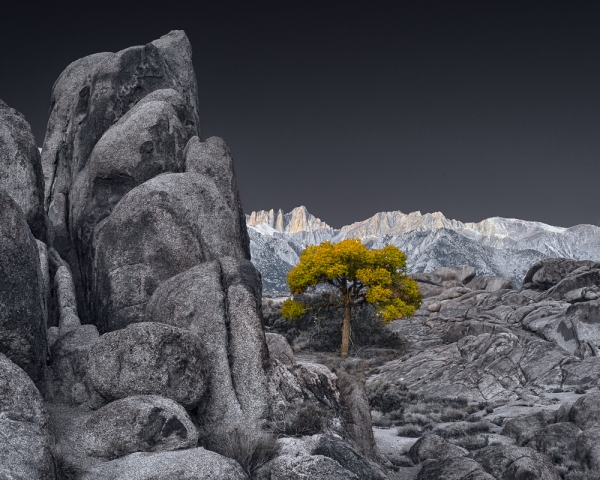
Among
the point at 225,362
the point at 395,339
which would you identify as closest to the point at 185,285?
the point at 225,362

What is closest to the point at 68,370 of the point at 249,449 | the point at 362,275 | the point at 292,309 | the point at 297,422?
the point at 249,449

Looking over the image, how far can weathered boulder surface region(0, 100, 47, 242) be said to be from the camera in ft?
58.9

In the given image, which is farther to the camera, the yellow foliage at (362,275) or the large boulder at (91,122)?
the yellow foliage at (362,275)

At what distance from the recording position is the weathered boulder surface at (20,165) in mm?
17938

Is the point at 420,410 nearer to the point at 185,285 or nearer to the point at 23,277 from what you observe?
the point at 185,285

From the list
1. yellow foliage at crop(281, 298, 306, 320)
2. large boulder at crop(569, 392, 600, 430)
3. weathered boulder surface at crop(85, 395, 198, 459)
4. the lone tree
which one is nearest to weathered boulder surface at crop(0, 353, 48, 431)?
weathered boulder surface at crop(85, 395, 198, 459)

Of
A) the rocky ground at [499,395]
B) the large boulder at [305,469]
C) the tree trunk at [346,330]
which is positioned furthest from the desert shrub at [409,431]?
the tree trunk at [346,330]

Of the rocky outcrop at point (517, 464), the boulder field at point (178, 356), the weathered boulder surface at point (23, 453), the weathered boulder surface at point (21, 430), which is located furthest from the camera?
the rocky outcrop at point (517, 464)

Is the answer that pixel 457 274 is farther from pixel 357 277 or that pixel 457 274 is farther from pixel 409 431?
pixel 409 431

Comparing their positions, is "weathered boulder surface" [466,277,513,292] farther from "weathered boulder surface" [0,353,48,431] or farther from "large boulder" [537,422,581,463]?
"weathered boulder surface" [0,353,48,431]

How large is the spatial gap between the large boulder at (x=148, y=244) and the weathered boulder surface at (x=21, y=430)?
25.7ft

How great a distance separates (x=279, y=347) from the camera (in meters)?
21.0

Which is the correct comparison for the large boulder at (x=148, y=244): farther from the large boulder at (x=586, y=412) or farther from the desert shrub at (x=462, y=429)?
the large boulder at (x=586, y=412)

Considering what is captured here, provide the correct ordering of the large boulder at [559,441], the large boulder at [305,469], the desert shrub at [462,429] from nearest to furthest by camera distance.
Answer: the large boulder at [305,469], the large boulder at [559,441], the desert shrub at [462,429]
